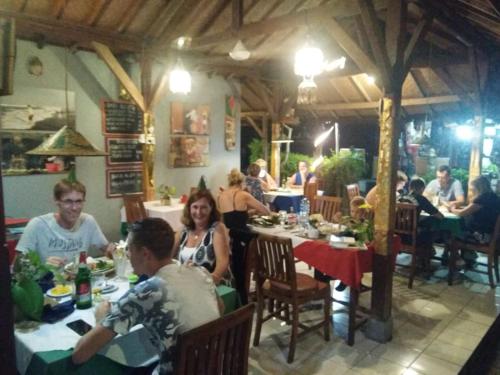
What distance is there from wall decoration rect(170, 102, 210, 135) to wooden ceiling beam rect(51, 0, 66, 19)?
213 centimetres

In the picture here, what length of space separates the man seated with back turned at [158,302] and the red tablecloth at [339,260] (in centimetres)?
173

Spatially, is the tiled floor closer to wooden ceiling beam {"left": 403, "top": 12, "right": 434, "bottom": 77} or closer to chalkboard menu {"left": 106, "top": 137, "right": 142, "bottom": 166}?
wooden ceiling beam {"left": 403, "top": 12, "right": 434, "bottom": 77}

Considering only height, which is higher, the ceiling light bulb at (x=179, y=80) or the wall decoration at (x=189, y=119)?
the ceiling light bulb at (x=179, y=80)

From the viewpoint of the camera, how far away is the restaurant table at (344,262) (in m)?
3.07

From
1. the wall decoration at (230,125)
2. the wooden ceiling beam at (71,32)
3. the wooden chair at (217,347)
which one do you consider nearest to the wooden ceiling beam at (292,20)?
the wooden ceiling beam at (71,32)

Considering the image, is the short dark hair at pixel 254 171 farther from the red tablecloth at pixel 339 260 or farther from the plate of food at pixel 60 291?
the plate of food at pixel 60 291

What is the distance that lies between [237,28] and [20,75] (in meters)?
2.62

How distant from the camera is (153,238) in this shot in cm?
157

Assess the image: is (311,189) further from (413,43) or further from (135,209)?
(413,43)

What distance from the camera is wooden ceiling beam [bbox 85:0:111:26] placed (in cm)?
455

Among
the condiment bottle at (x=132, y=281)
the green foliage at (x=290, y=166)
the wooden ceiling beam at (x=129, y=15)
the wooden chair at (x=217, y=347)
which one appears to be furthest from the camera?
the green foliage at (x=290, y=166)

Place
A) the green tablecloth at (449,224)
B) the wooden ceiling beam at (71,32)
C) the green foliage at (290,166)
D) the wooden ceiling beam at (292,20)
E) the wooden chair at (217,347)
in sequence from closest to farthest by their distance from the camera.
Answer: the wooden chair at (217,347), the wooden ceiling beam at (292,20), the wooden ceiling beam at (71,32), the green tablecloth at (449,224), the green foliage at (290,166)

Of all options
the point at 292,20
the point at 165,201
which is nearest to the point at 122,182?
the point at 165,201

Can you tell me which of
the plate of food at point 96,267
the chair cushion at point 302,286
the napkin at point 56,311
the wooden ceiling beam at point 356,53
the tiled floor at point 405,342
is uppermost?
the wooden ceiling beam at point 356,53
